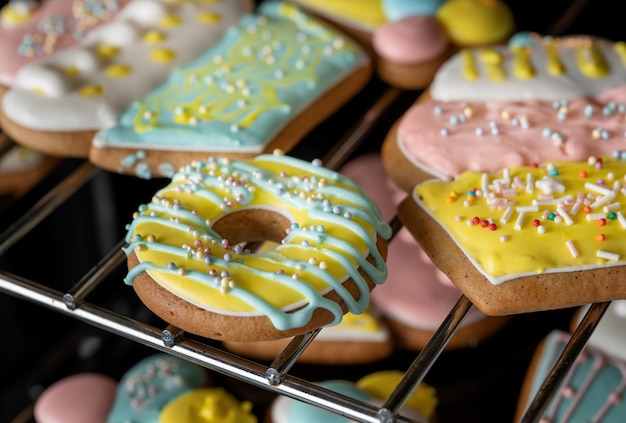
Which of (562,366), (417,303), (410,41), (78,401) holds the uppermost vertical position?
(410,41)

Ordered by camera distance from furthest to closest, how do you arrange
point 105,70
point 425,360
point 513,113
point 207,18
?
point 207,18 → point 105,70 → point 513,113 → point 425,360

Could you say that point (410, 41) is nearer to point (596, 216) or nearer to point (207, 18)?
point (207, 18)

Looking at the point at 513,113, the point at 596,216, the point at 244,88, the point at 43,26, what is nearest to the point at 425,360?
the point at 596,216

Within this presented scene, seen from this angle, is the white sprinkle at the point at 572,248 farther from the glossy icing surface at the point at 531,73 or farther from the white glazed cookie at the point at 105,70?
the white glazed cookie at the point at 105,70

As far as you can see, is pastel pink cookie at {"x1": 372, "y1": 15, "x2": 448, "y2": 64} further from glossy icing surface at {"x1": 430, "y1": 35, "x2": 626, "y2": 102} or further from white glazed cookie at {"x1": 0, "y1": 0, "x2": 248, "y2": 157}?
white glazed cookie at {"x1": 0, "y1": 0, "x2": 248, "y2": 157}

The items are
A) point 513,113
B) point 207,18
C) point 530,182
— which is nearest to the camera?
point 530,182

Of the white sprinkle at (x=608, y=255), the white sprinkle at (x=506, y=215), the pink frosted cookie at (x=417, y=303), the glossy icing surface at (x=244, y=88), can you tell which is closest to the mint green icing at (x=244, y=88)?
the glossy icing surface at (x=244, y=88)

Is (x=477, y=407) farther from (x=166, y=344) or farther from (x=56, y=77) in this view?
(x=56, y=77)

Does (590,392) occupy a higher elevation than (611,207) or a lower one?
lower

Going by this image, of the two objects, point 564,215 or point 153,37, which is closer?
point 564,215
